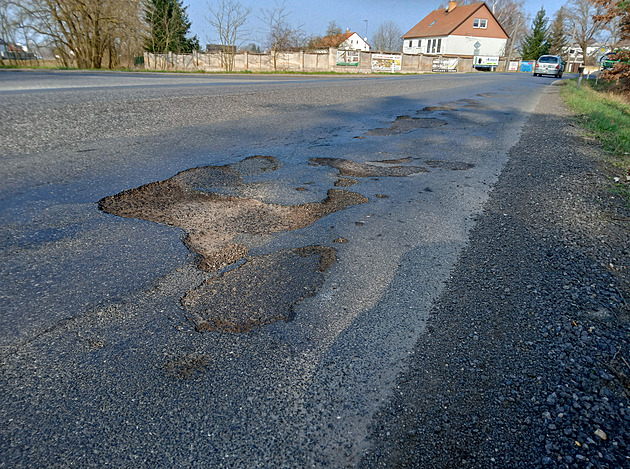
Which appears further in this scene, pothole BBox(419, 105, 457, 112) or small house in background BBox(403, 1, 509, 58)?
small house in background BBox(403, 1, 509, 58)

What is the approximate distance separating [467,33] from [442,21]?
254 inches

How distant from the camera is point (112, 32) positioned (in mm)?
32562

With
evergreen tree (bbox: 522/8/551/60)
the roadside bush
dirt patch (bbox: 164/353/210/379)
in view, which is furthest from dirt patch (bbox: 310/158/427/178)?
evergreen tree (bbox: 522/8/551/60)

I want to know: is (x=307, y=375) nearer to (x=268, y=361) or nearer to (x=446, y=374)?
(x=268, y=361)

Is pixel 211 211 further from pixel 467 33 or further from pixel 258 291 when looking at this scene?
pixel 467 33

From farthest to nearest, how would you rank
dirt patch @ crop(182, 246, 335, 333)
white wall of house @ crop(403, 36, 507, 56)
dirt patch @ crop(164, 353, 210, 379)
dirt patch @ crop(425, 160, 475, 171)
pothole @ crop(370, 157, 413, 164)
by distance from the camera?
white wall of house @ crop(403, 36, 507, 56)
pothole @ crop(370, 157, 413, 164)
dirt patch @ crop(425, 160, 475, 171)
dirt patch @ crop(182, 246, 335, 333)
dirt patch @ crop(164, 353, 210, 379)

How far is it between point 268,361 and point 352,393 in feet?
1.38

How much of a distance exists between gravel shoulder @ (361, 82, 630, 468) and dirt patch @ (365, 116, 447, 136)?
477 centimetres

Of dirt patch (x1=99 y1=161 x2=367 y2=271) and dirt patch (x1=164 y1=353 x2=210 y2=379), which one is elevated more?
dirt patch (x1=99 y1=161 x2=367 y2=271)

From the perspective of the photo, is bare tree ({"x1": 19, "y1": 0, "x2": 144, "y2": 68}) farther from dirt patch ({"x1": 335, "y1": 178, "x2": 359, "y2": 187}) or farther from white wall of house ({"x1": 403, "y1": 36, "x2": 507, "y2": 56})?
white wall of house ({"x1": 403, "y1": 36, "x2": 507, "y2": 56})

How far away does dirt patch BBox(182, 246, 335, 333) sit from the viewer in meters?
2.26

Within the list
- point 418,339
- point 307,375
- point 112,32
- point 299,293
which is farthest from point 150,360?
point 112,32

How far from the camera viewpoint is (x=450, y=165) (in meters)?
5.68

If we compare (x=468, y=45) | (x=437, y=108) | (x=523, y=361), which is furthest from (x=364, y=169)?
(x=468, y=45)
